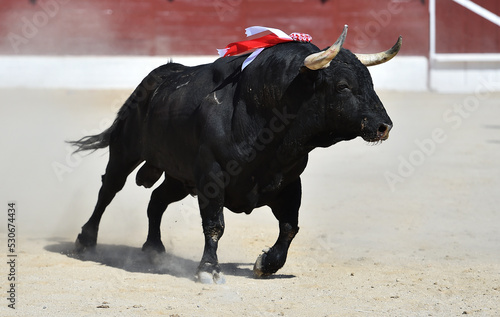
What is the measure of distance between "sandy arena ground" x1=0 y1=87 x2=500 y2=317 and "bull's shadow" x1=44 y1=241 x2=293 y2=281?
1 cm

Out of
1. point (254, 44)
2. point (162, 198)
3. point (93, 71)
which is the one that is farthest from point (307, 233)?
point (93, 71)

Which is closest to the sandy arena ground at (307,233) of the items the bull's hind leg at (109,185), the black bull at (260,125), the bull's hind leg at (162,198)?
the bull's hind leg at (109,185)

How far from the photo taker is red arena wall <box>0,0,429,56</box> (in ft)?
43.5

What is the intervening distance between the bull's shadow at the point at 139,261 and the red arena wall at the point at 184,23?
771 centimetres

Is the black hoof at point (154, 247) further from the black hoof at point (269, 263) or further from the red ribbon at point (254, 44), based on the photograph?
the red ribbon at point (254, 44)

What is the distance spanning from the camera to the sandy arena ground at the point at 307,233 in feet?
14.0

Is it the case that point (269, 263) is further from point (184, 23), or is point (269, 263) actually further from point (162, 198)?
point (184, 23)

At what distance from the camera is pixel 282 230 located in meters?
4.94

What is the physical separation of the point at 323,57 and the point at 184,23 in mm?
9397

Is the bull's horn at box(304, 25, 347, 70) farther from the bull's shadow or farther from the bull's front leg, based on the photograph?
the bull's shadow

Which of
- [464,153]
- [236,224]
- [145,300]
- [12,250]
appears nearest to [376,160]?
[464,153]

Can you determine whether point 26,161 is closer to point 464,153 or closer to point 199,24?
point 464,153

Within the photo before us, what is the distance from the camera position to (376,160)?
935cm

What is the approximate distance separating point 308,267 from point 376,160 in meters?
4.16
